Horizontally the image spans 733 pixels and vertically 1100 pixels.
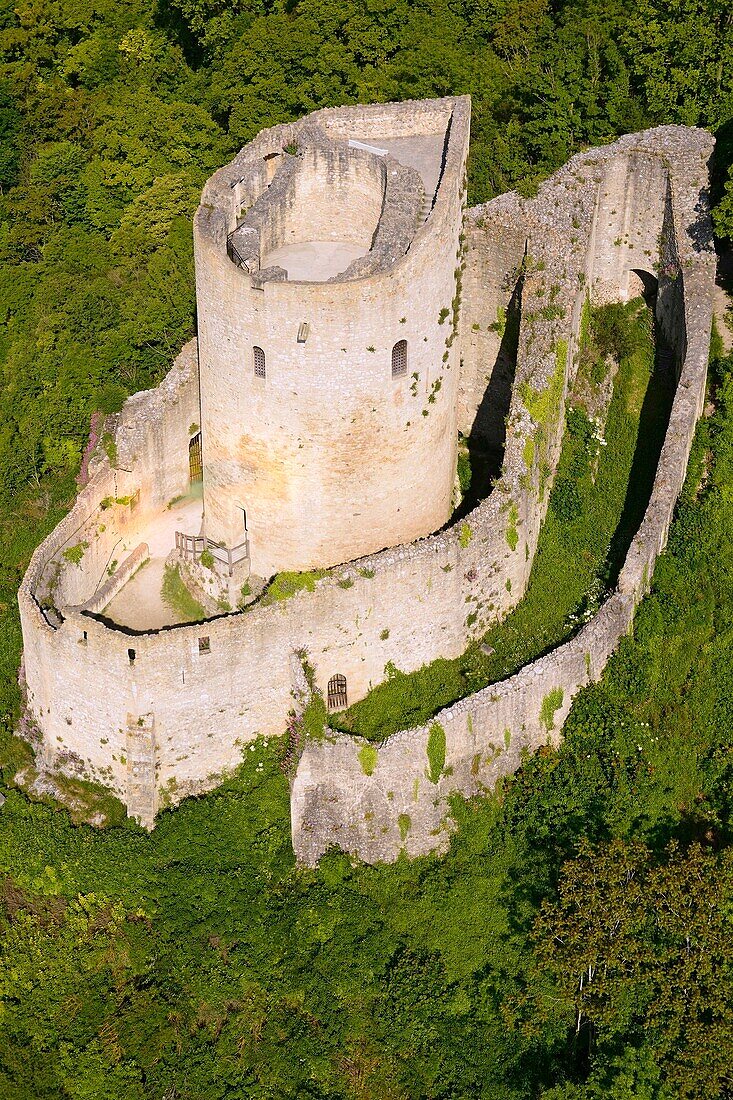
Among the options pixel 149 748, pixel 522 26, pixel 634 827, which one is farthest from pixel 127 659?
pixel 522 26

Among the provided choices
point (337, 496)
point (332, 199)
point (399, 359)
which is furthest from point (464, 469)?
point (332, 199)

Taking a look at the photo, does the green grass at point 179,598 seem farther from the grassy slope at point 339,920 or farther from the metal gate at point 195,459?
the grassy slope at point 339,920

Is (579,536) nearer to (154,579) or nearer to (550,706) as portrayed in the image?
(550,706)

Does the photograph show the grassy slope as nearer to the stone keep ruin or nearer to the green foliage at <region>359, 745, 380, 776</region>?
the stone keep ruin

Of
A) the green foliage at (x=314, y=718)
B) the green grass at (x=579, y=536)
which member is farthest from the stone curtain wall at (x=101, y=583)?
the green grass at (x=579, y=536)

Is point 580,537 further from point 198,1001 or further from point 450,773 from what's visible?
point 198,1001
